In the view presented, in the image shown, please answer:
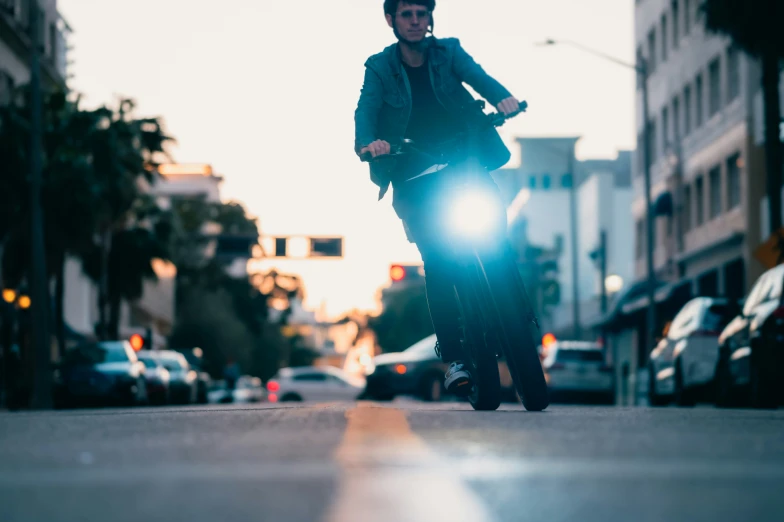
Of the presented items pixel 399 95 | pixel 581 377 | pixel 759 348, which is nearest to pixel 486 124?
pixel 399 95

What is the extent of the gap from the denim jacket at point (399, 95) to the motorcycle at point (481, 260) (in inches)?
4.3

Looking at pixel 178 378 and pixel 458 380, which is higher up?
pixel 458 380

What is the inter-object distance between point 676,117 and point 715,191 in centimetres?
599

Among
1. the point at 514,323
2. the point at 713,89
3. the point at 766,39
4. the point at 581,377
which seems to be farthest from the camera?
the point at 713,89

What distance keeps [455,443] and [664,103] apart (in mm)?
49928

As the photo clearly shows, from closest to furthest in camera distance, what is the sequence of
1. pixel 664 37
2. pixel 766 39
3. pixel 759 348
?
pixel 759 348 < pixel 766 39 < pixel 664 37

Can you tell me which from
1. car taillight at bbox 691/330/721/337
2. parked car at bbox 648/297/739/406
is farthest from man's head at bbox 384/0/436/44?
car taillight at bbox 691/330/721/337

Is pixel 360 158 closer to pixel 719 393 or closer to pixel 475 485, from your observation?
pixel 475 485

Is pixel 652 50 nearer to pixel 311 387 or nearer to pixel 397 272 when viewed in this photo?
pixel 311 387

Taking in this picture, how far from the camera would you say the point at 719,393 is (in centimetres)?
1919

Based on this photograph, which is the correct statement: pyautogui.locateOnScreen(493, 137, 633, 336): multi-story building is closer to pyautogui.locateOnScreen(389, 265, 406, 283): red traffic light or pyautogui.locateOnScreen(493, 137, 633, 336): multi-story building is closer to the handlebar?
pyautogui.locateOnScreen(389, 265, 406, 283): red traffic light

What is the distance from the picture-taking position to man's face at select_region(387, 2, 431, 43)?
891 cm

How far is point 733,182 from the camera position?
4528 cm

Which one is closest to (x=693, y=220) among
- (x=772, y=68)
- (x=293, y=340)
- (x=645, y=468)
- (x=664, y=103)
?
(x=664, y=103)
